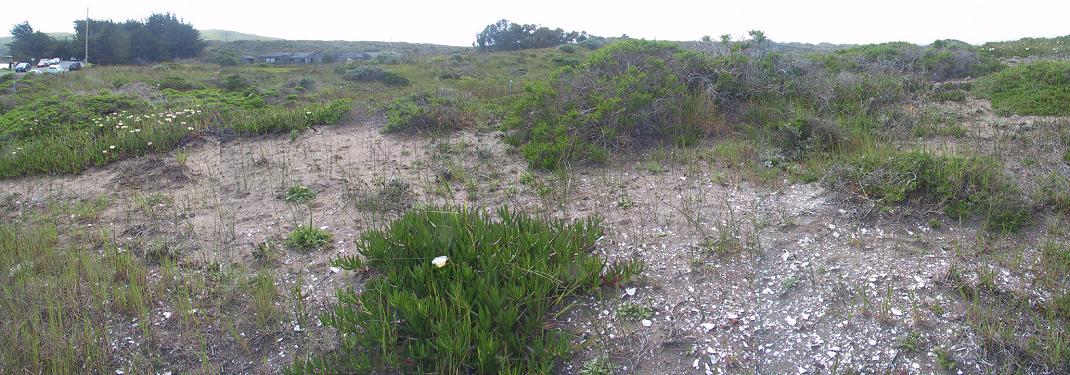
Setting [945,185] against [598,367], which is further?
[945,185]

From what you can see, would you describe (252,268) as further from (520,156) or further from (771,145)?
(771,145)

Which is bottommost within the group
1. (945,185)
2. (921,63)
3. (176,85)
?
(945,185)

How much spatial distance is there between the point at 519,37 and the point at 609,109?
1399 inches

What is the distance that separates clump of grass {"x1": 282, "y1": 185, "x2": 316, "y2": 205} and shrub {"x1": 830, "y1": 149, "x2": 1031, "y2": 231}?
4.46 metres

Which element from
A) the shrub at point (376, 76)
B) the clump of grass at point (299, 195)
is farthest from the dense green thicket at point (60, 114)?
the shrub at point (376, 76)

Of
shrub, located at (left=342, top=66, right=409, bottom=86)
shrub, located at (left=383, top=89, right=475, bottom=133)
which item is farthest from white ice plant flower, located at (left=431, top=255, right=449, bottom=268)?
shrub, located at (left=342, top=66, right=409, bottom=86)

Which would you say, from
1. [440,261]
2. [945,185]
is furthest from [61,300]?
[945,185]

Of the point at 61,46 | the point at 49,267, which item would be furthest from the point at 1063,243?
the point at 61,46

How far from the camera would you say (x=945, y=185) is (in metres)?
4.23

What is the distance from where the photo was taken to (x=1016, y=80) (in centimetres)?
801

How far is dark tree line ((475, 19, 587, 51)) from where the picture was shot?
40.2 m

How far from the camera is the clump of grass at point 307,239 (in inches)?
171

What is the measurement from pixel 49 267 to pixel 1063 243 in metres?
6.46

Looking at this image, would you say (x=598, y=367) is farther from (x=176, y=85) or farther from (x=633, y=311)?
(x=176, y=85)
